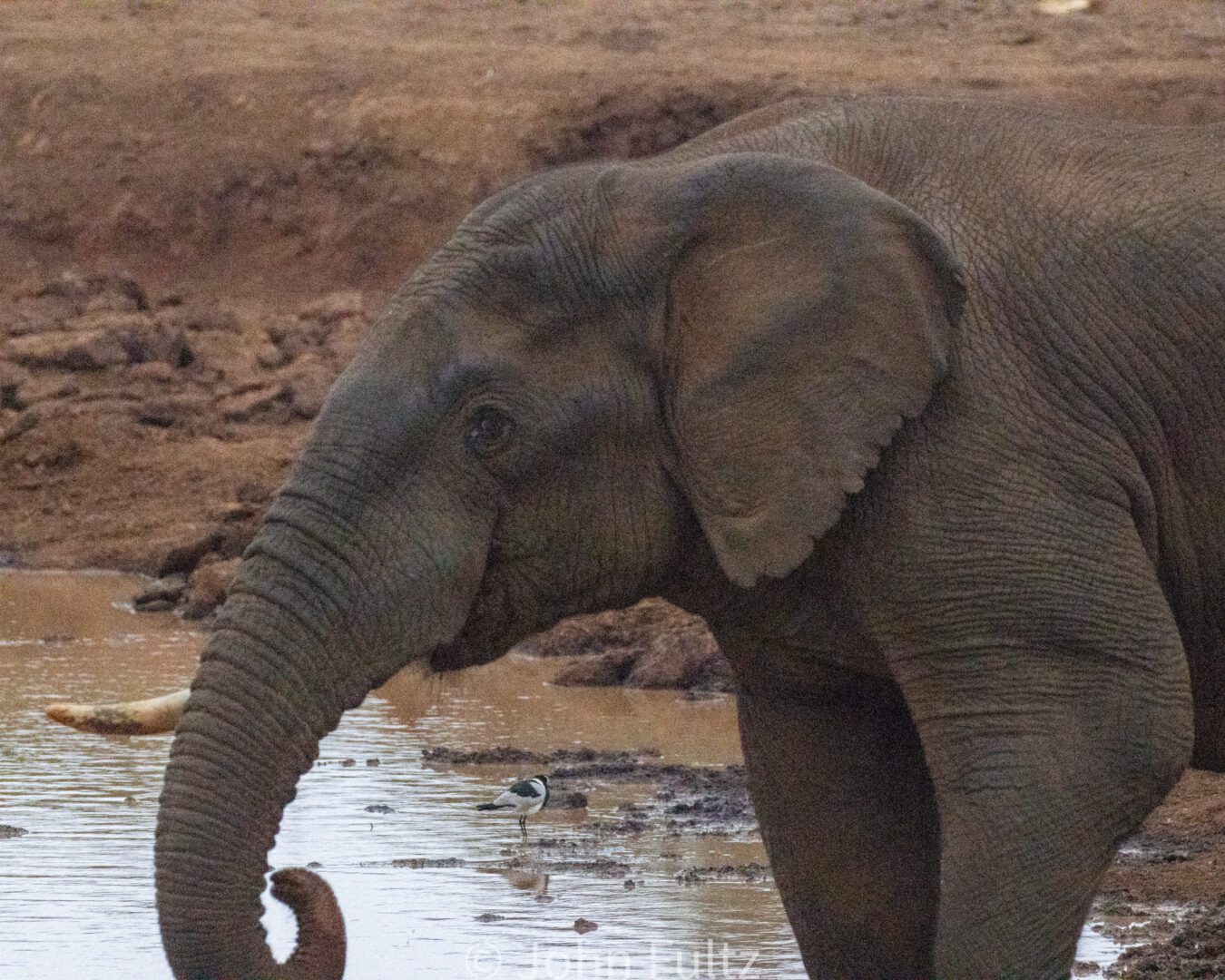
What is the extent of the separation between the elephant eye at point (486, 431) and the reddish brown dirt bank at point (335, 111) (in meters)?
13.5

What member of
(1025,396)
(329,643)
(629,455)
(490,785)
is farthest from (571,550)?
(490,785)

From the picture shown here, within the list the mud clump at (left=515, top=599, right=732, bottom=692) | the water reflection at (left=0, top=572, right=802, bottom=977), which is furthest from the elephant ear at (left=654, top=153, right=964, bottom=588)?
the mud clump at (left=515, top=599, right=732, bottom=692)

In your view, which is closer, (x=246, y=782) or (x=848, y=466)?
(x=246, y=782)

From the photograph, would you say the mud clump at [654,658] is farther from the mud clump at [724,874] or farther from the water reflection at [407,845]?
the mud clump at [724,874]

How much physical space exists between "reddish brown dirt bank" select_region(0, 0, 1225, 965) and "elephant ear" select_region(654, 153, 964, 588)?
1351 cm

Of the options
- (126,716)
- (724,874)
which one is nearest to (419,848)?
(724,874)

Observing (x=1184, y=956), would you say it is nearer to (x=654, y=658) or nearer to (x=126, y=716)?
(x=126, y=716)

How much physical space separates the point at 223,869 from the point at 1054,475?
63.8 inches

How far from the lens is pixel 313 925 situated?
4.38 m

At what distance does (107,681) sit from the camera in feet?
37.8

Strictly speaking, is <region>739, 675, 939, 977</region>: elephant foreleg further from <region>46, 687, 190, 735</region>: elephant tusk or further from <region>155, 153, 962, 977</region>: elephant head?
<region>46, 687, 190, 735</region>: elephant tusk

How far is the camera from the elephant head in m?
4.56

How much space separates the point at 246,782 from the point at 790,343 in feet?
4.05

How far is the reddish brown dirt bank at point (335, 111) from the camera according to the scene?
19719 millimetres
